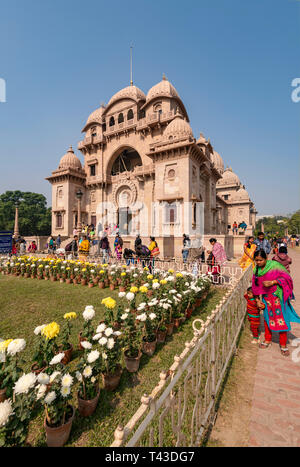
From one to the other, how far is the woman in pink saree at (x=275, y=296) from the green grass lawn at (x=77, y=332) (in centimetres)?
159

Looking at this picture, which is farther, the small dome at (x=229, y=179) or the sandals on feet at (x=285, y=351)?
the small dome at (x=229, y=179)

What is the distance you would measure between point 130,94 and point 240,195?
26923 millimetres

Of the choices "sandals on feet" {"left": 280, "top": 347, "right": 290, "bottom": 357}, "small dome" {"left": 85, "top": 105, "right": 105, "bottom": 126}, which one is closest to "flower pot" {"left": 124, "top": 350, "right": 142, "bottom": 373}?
"sandals on feet" {"left": 280, "top": 347, "right": 290, "bottom": 357}

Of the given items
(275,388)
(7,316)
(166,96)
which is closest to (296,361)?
(275,388)

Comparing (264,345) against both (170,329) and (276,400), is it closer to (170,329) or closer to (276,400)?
(276,400)

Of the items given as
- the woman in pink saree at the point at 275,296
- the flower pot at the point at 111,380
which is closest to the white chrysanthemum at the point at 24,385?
the flower pot at the point at 111,380

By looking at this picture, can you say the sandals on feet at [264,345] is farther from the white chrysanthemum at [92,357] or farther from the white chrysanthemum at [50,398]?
the white chrysanthemum at [50,398]

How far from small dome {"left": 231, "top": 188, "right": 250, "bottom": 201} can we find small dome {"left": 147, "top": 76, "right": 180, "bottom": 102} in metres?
23.2

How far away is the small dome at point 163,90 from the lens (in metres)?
21.5

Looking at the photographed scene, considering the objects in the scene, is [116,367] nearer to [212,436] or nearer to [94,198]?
[212,436]

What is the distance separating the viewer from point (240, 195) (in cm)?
3866

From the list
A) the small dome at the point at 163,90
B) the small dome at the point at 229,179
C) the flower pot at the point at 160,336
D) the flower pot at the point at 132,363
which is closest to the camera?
the flower pot at the point at 132,363

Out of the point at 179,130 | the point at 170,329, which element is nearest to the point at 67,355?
the point at 170,329

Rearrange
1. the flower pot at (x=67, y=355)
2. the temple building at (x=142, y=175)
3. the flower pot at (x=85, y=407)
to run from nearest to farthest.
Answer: the flower pot at (x=85, y=407) → the flower pot at (x=67, y=355) → the temple building at (x=142, y=175)
